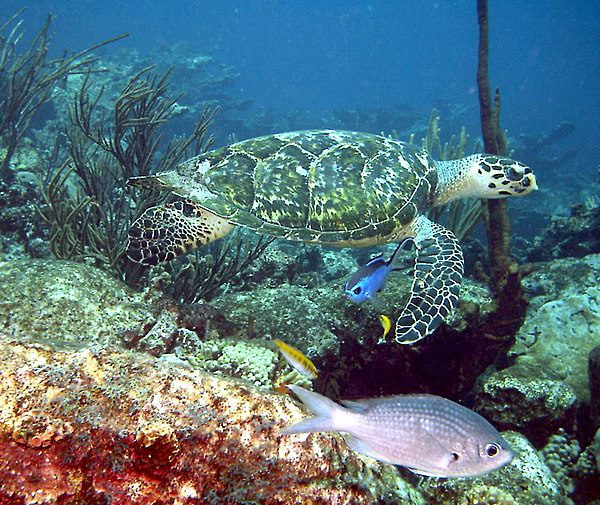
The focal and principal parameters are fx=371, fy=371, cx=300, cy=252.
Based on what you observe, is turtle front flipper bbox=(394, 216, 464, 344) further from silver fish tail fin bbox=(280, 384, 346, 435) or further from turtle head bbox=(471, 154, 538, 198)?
silver fish tail fin bbox=(280, 384, 346, 435)

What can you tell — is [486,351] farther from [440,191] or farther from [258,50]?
[258,50]

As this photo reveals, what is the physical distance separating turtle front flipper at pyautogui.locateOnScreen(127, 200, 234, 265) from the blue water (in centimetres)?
4840

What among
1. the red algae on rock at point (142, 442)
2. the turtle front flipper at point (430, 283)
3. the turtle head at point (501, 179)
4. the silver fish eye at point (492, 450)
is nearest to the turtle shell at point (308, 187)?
the turtle front flipper at point (430, 283)

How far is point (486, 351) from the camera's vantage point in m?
4.25

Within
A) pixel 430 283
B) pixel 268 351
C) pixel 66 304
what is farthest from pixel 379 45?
pixel 66 304

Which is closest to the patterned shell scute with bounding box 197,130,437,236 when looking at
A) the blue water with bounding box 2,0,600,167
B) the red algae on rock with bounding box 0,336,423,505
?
the red algae on rock with bounding box 0,336,423,505

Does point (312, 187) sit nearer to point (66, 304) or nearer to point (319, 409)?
point (66, 304)

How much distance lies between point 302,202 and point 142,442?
2.73 meters

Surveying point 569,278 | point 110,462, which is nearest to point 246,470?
point 110,462

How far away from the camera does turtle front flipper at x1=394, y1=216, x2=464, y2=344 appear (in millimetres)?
3096

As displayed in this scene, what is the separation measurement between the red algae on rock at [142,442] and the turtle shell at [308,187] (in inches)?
88.2

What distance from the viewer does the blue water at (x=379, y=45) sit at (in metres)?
60.0

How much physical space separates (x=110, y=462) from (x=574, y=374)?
4620 millimetres

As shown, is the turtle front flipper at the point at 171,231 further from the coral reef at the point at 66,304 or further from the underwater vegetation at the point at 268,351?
the coral reef at the point at 66,304
